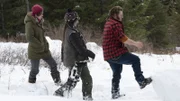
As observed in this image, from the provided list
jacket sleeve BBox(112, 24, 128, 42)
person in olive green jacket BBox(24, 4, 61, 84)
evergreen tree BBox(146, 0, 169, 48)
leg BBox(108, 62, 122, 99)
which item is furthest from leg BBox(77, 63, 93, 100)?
evergreen tree BBox(146, 0, 169, 48)

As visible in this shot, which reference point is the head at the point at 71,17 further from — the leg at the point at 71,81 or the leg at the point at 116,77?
the leg at the point at 116,77

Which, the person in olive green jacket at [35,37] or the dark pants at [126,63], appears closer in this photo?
the dark pants at [126,63]

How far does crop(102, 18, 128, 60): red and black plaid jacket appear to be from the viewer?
18.4 feet

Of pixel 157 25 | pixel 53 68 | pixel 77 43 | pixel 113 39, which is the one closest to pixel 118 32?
pixel 113 39

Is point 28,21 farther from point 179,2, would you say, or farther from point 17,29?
point 179,2

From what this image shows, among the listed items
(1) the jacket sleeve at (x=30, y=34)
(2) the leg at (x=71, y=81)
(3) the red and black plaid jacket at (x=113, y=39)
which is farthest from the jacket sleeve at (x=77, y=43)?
(1) the jacket sleeve at (x=30, y=34)

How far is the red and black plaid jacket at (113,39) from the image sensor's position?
18.4ft

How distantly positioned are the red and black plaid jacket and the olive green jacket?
134cm

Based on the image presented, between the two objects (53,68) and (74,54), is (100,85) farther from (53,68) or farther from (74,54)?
(74,54)

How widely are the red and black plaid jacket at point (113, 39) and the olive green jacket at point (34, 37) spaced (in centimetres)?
134

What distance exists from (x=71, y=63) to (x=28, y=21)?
55.2 inches

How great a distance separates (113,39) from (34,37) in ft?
5.15

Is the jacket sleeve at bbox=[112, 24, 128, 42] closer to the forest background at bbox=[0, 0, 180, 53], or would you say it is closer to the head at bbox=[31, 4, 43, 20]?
the head at bbox=[31, 4, 43, 20]

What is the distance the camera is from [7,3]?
22984 mm
